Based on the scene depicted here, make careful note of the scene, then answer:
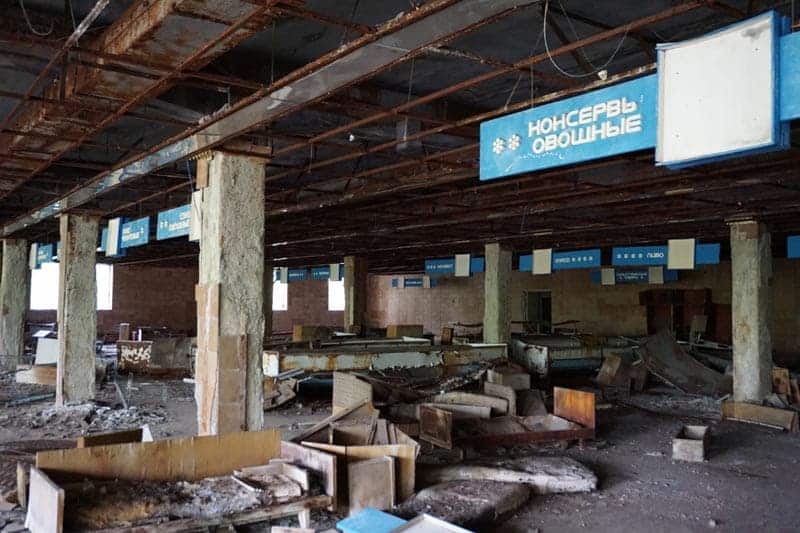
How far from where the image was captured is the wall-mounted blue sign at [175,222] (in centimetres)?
885

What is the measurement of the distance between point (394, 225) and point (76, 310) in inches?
278

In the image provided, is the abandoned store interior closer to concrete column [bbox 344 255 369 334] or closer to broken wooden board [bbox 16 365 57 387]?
broken wooden board [bbox 16 365 57 387]

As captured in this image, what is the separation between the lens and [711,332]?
71.1ft

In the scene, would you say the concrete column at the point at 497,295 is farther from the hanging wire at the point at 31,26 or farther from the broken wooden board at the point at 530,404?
the hanging wire at the point at 31,26

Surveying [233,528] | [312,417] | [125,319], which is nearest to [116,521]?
[233,528]

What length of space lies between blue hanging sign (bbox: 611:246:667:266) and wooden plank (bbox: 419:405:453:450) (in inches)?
307

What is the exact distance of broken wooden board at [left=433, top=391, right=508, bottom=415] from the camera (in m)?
10.4

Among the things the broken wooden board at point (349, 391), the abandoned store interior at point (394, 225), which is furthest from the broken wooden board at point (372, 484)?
the broken wooden board at point (349, 391)

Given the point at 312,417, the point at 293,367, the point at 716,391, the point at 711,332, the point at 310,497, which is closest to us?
the point at 310,497

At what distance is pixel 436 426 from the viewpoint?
9062 millimetres

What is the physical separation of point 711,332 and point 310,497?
1931cm

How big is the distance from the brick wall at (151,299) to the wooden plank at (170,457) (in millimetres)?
25086

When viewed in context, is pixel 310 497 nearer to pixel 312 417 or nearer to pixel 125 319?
pixel 312 417

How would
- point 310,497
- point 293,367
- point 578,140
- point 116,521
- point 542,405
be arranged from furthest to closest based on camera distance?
point 293,367 → point 542,405 → point 310,497 → point 116,521 → point 578,140
